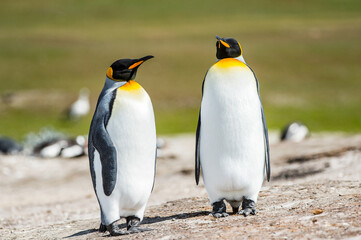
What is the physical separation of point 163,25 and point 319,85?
16384mm

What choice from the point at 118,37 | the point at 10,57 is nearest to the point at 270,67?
the point at 118,37

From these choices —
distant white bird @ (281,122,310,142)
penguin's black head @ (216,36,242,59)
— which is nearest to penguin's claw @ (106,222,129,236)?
penguin's black head @ (216,36,242,59)

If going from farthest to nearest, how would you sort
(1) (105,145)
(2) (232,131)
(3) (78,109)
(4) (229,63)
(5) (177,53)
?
(5) (177,53) → (3) (78,109) → (4) (229,63) → (2) (232,131) → (1) (105,145)

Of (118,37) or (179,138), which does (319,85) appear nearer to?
(179,138)

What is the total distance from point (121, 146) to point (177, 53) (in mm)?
27572

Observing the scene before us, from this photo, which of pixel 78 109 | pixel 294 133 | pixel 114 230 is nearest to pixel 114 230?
pixel 114 230

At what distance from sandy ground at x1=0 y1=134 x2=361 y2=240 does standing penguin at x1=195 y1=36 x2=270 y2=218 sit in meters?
0.33

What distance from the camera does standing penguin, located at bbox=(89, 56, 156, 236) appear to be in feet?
18.1

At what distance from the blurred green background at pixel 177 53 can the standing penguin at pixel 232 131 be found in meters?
16.4

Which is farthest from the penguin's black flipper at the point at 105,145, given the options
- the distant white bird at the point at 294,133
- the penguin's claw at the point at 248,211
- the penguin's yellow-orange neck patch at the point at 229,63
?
the distant white bird at the point at 294,133

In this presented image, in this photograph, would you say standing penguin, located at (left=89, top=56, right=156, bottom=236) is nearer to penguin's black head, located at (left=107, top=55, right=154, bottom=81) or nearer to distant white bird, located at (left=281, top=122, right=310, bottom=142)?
penguin's black head, located at (left=107, top=55, right=154, bottom=81)

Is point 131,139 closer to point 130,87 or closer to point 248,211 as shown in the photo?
point 130,87

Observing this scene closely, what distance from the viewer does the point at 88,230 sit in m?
6.59

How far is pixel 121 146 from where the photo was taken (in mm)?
5543
